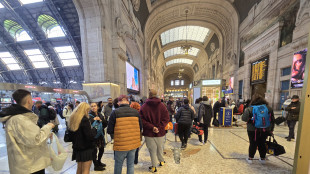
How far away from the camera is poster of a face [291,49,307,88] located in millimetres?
5836

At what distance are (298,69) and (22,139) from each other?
10565mm

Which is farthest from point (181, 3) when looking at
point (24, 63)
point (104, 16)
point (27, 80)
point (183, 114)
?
point (27, 80)

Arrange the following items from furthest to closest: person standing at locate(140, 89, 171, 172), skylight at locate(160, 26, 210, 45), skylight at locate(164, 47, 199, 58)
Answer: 1. skylight at locate(164, 47, 199, 58)
2. skylight at locate(160, 26, 210, 45)
3. person standing at locate(140, 89, 171, 172)

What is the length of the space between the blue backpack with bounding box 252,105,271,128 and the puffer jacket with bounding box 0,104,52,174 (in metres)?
3.37

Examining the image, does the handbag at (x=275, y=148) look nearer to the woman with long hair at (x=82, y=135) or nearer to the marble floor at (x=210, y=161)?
the marble floor at (x=210, y=161)

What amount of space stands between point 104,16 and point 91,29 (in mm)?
1176

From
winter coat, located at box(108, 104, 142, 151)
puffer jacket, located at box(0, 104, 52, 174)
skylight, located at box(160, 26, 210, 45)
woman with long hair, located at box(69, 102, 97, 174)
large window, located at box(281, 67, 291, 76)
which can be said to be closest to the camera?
puffer jacket, located at box(0, 104, 52, 174)

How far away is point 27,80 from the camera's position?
21.8 m

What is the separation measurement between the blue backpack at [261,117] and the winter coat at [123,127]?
2339 millimetres

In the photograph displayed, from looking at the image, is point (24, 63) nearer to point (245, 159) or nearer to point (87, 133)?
point (87, 133)

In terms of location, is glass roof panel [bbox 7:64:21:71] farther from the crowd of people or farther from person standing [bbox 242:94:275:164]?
person standing [bbox 242:94:275:164]

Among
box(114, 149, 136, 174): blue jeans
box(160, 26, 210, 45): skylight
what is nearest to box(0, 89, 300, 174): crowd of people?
box(114, 149, 136, 174): blue jeans

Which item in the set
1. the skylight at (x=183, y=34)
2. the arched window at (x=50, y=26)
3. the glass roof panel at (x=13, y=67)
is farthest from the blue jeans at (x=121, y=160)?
the glass roof panel at (x=13, y=67)

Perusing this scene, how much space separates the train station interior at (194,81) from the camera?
2.52m
